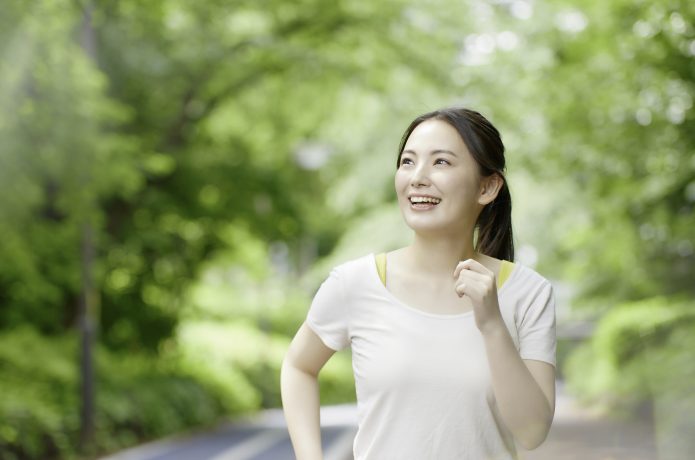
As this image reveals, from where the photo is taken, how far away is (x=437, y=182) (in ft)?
8.27

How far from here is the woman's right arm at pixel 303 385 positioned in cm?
265

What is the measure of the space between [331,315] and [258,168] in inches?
754

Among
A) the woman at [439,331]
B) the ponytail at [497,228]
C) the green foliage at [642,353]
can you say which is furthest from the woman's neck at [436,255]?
the green foliage at [642,353]

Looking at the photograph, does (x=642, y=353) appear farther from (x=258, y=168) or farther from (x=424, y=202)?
(x=424, y=202)

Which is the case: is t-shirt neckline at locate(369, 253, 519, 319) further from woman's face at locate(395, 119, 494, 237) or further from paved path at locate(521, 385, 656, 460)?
paved path at locate(521, 385, 656, 460)

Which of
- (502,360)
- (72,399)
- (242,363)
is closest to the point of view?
(502,360)

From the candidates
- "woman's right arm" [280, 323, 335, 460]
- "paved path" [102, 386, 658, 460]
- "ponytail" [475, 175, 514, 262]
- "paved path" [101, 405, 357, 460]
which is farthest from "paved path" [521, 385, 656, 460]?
"woman's right arm" [280, 323, 335, 460]

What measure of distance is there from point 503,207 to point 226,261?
21.2 meters

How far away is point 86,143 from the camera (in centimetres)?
1332

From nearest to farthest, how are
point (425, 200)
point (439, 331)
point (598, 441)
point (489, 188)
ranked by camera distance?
point (439, 331), point (425, 200), point (489, 188), point (598, 441)

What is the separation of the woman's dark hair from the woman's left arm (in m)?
0.31

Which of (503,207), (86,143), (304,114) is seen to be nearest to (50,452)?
(86,143)

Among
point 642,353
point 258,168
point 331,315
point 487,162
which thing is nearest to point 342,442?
point 642,353

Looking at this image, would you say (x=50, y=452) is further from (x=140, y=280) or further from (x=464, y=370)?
(x=464, y=370)
